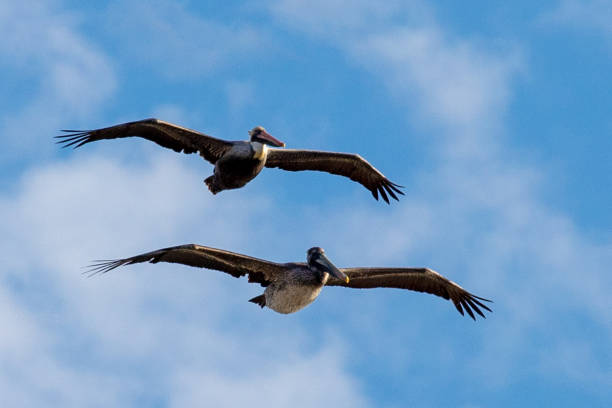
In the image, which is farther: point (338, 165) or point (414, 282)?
point (338, 165)

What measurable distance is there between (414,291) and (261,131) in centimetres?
372

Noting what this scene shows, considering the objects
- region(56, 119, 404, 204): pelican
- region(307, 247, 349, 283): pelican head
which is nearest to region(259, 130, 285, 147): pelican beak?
region(56, 119, 404, 204): pelican

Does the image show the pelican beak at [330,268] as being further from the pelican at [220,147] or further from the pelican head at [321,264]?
the pelican at [220,147]

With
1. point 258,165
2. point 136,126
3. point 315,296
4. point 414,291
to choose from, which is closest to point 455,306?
point 414,291

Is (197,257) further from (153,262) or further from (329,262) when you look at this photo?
(329,262)

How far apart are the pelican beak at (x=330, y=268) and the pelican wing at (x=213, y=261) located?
0.57 metres

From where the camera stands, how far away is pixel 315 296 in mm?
16938

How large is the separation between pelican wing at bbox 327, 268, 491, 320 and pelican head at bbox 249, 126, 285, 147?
252 centimetres

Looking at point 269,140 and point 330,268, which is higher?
point 269,140

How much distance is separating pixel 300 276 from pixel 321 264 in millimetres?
371

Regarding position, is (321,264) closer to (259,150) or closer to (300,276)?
(300,276)

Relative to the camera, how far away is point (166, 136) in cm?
1831

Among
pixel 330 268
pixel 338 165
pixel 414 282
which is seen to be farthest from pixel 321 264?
pixel 338 165

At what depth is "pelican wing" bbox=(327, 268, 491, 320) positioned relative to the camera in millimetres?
17266
